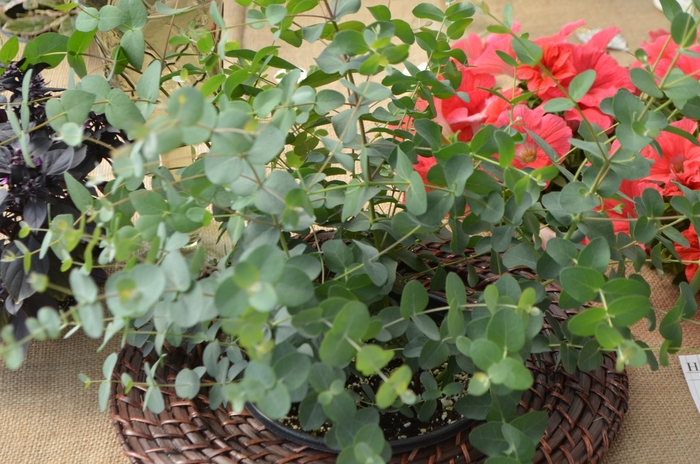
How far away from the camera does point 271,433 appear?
38 cm

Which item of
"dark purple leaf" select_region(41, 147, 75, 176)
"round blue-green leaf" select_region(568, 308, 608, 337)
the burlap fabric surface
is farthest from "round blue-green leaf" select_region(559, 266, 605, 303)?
Answer: "dark purple leaf" select_region(41, 147, 75, 176)

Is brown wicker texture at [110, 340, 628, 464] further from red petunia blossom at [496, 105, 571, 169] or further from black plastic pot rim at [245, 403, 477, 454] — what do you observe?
red petunia blossom at [496, 105, 571, 169]

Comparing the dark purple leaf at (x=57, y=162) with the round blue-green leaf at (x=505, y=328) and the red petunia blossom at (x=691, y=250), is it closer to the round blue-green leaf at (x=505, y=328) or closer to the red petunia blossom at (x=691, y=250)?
the round blue-green leaf at (x=505, y=328)

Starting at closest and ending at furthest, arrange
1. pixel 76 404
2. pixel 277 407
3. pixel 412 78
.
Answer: pixel 277 407 < pixel 412 78 < pixel 76 404

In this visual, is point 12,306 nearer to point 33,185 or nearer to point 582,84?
point 33,185

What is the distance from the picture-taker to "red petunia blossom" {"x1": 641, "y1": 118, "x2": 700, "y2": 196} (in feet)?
1.55

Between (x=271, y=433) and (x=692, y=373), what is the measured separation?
1.13 ft

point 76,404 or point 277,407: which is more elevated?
point 277,407

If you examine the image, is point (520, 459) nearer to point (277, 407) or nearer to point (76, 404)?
point (277, 407)

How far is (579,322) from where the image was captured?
0.91ft

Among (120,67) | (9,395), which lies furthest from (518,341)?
(9,395)

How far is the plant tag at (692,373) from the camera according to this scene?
494mm

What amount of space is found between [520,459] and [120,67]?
0.32 meters

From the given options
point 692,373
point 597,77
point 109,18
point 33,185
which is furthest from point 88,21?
point 692,373
